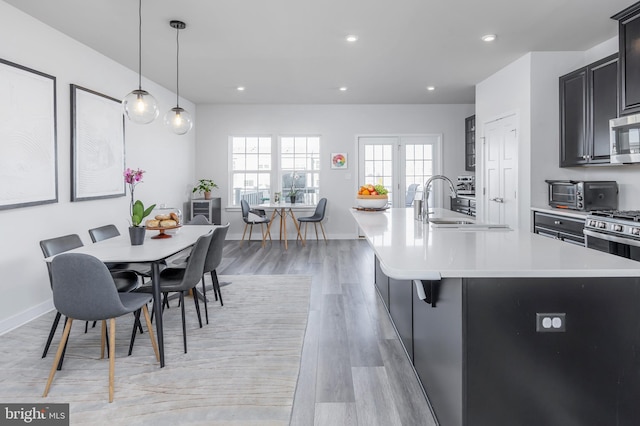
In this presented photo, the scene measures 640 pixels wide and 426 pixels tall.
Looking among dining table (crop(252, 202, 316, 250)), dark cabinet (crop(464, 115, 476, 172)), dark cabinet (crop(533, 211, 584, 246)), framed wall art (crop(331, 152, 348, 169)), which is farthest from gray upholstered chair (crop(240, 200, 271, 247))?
dark cabinet (crop(533, 211, 584, 246))

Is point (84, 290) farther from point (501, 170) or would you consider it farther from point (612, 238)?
point (501, 170)

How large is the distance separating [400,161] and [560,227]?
13.5 feet

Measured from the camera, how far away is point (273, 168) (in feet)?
26.1

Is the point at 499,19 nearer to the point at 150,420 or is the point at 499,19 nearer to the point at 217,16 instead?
the point at 217,16

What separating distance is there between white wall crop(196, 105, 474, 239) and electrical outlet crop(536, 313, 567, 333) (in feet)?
21.3

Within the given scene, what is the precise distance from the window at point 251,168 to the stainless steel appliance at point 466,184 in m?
3.70

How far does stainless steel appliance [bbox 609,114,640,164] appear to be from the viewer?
329 cm

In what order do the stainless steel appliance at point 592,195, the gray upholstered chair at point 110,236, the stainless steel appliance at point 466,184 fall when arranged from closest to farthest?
the gray upholstered chair at point 110,236 → the stainless steel appliance at point 592,195 → the stainless steel appliance at point 466,184

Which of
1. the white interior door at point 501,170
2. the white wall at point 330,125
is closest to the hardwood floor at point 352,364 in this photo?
the white interior door at point 501,170

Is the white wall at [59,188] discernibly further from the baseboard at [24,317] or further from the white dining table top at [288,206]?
the white dining table top at [288,206]

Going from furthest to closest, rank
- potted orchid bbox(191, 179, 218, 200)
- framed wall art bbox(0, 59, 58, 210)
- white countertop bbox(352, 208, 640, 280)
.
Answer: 1. potted orchid bbox(191, 179, 218, 200)
2. framed wall art bbox(0, 59, 58, 210)
3. white countertop bbox(352, 208, 640, 280)

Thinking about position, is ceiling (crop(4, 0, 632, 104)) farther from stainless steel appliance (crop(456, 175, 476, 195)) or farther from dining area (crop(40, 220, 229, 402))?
dining area (crop(40, 220, 229, 402))

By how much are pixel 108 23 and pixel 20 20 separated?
682 mm

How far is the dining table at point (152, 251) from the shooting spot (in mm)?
2504
